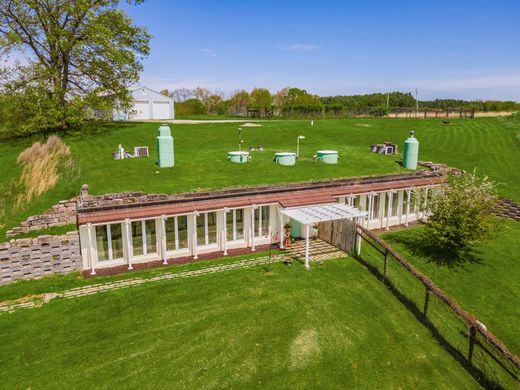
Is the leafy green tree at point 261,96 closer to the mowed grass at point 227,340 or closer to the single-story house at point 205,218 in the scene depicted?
the single-story house at point 205,218

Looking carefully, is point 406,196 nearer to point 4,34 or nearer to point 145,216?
point 145,216

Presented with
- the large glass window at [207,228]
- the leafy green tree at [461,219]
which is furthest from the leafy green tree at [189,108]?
the leafy green tree at [461,219]

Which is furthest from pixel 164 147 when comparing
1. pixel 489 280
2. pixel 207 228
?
pixel 489 280

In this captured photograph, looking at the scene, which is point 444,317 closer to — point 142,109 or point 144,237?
point 144,237

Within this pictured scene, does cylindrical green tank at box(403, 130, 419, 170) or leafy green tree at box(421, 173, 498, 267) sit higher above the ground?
cylindrical green tank at box(403, 130, 419, 170)

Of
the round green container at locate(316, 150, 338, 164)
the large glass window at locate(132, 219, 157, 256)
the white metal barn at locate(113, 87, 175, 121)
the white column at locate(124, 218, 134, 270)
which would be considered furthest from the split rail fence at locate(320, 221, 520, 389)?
the white metal barn at locate(113, 87, 175, 121)

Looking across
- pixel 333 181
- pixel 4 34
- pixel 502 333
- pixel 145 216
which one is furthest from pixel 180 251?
pixel 4 34

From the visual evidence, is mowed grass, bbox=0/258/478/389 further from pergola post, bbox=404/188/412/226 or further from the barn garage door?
the barn garage door
